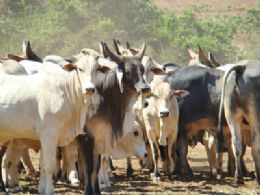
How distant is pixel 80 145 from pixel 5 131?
0.96 m

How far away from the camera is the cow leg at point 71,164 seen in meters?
8.92

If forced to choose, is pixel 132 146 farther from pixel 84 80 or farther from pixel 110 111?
pixel 84 80

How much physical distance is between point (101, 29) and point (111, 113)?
2226cm

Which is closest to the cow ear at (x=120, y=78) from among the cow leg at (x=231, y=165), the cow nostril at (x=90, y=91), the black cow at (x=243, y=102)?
the cow nostril at (x=90, y=91)

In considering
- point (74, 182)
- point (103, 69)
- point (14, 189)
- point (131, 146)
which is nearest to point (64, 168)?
point (74, 182)

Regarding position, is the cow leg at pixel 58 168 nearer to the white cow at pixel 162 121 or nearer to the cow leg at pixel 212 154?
the white cow at pixel 162 121

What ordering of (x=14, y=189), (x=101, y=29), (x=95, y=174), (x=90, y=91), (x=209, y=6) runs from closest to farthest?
(x=90, y=91) < (x=95, y=174) < (x=14, y=189) < (x=101, y=29) < (x=209, y=6)

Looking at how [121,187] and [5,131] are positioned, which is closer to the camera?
[5,131]

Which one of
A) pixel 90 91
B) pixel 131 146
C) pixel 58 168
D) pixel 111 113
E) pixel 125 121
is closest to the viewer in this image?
pixel 90 91

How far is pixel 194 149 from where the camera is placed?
15.2m

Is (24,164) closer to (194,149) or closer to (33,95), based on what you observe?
(33,95)

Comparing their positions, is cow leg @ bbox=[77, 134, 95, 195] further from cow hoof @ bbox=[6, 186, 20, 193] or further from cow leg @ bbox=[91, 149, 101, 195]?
cow hoof @ bbox=[6, 186, 20, 193]

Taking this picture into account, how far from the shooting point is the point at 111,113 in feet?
26.3

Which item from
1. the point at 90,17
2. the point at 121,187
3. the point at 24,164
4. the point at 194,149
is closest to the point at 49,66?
the point at 121,187
